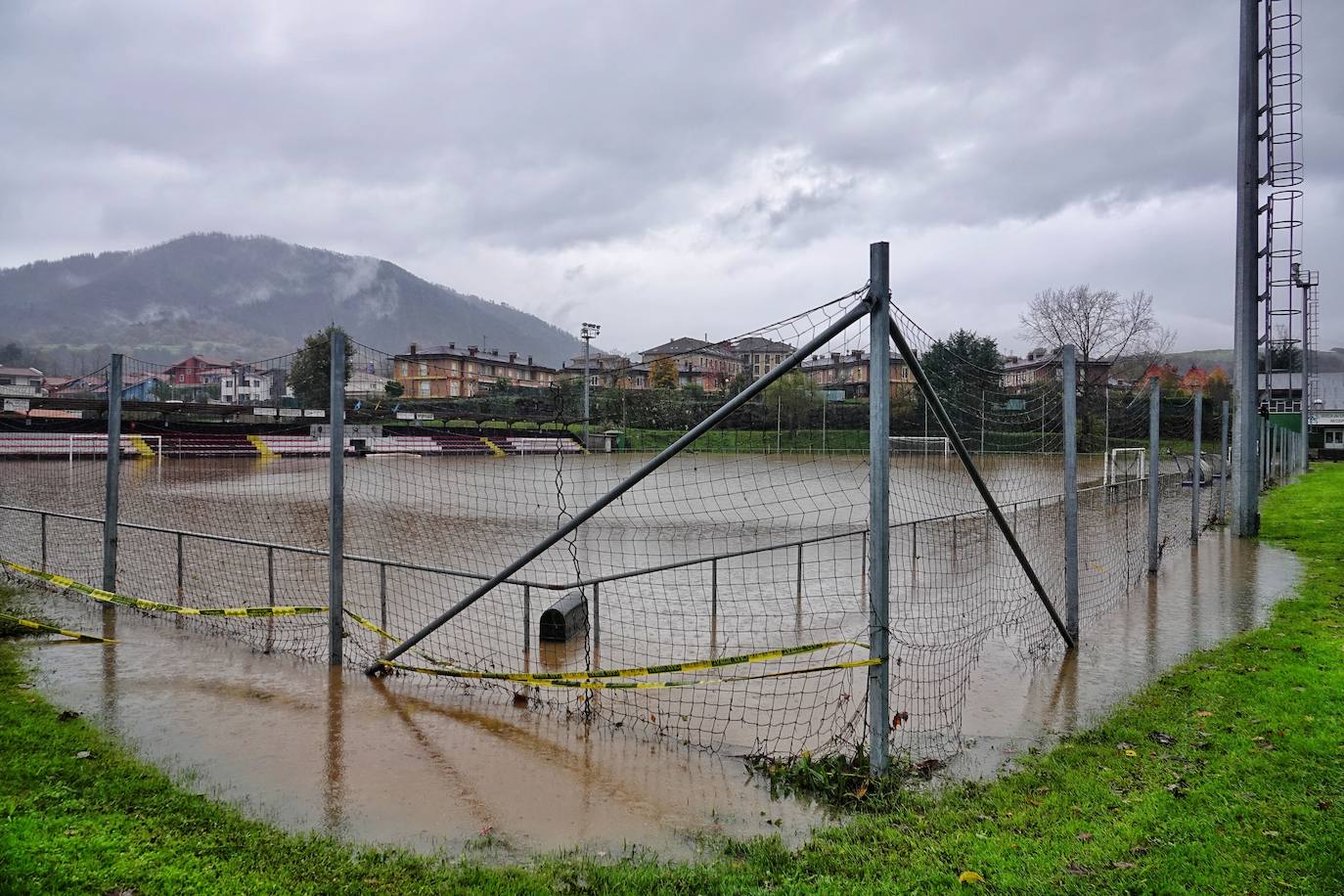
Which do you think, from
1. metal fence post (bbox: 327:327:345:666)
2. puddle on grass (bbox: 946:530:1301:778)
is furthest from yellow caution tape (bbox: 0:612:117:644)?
puddle on grass (bbox: 946:530:1301:778)

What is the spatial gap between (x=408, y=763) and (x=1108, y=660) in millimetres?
5297

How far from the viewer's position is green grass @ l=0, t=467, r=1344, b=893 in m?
2.83

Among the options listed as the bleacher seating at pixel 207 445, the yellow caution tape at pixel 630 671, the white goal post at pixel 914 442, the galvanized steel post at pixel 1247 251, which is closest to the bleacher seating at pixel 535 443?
the white goal post at pixel 914 442

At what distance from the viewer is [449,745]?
452 centimetres

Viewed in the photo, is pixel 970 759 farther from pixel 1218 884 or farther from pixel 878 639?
pixel 1218 884

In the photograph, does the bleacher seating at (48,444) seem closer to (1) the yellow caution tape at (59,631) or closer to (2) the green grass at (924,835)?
(1) the yellow caution tape at (59,631)

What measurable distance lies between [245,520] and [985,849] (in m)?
16.5

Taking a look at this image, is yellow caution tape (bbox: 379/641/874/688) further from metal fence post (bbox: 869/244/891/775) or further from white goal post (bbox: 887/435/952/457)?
white goal post (bbox: 887/435/952/457)

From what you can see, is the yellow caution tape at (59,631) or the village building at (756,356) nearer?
the village building at (756,356)

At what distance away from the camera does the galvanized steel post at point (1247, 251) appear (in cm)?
1320

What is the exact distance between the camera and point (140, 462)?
3394 centimetres

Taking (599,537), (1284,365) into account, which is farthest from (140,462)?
(1284,365)

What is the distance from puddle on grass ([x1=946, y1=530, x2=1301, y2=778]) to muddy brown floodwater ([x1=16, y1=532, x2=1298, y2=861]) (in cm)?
2

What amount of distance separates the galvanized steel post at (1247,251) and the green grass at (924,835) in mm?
10706
